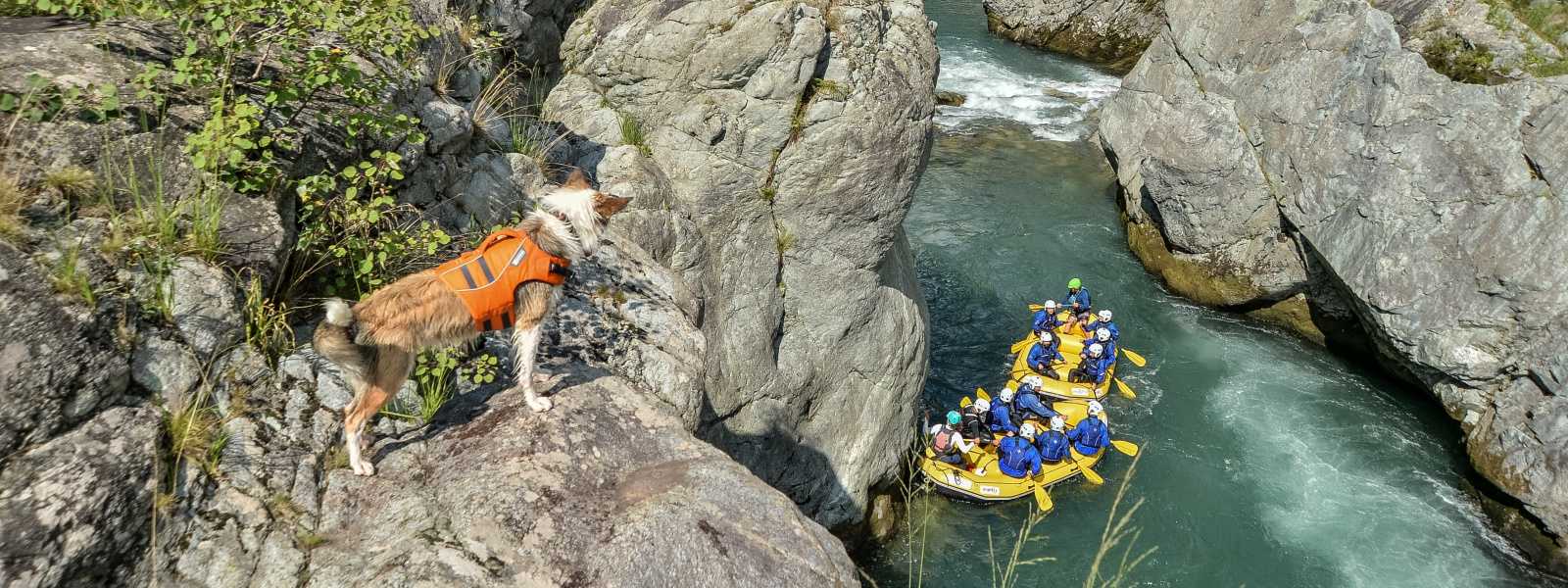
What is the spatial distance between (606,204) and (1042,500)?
10.2m

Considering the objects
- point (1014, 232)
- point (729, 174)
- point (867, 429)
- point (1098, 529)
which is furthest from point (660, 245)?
point (1014, 232)

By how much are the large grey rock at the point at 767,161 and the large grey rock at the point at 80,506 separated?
5.54 m

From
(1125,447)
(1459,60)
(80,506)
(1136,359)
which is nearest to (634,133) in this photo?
(80,506)

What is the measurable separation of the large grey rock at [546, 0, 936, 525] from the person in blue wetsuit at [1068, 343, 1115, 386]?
20.6ft

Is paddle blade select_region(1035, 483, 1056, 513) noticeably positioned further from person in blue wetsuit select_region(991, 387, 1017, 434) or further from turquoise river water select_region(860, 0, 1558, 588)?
person in blue wetsuit select_region(991, 387, 1017, 434)

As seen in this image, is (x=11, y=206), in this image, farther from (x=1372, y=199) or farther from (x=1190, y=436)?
(x=1372, y=199)

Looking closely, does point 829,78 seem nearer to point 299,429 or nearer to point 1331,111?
point 299,429

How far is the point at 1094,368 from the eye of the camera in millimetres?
15586

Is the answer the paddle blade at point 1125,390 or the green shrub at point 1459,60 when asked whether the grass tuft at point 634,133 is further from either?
the green shrub at point 1459,60

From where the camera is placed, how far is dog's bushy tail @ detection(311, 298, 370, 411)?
4398mm

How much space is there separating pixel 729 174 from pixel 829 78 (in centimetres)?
163

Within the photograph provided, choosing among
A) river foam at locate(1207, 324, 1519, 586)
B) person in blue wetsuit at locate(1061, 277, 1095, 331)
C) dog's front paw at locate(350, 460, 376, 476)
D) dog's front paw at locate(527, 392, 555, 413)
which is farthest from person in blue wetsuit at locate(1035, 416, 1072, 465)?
dog's front paw at locate(350, 460, 376, 476)

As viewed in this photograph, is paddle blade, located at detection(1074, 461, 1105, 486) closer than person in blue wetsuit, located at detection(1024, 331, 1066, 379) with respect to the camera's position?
Yes

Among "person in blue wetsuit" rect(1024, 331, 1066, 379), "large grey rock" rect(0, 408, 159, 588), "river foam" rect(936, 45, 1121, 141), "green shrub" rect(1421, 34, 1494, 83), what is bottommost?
"person in blue wetsuit" rect(1024, 331, 1066, 379)
